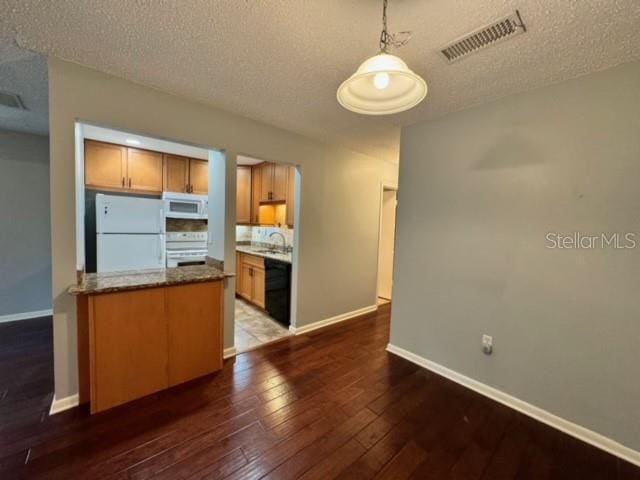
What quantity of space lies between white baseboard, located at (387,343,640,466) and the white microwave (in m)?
3.60

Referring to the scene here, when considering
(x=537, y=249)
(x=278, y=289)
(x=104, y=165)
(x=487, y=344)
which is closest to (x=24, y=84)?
(x=104, y=165)

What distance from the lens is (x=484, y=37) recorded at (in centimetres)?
148

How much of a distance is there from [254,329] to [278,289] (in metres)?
0.59

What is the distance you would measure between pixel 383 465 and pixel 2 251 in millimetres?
4795

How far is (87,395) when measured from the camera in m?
1.96

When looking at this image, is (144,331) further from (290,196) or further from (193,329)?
(290,196)

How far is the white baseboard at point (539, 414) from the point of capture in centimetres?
165

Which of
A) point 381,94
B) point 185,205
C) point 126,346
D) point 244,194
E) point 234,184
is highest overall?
point 381,94

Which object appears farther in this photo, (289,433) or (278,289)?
(278,289)

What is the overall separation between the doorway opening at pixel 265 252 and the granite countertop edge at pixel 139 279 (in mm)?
983

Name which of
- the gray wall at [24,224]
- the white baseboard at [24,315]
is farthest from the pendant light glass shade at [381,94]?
the white baseboard at [24,315]

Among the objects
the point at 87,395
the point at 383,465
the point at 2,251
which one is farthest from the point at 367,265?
the point at 2,251

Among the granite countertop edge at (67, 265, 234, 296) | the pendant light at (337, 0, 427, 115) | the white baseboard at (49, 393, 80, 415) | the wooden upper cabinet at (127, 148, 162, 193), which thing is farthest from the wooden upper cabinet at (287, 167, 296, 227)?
the white baseboard at (49, 393, 80, 415)

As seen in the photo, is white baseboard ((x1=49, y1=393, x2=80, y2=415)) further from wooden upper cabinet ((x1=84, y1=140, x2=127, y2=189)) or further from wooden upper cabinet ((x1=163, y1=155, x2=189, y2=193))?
wooden upper cabinet ((x1=163, y1=155, x2=189, y2=193))
